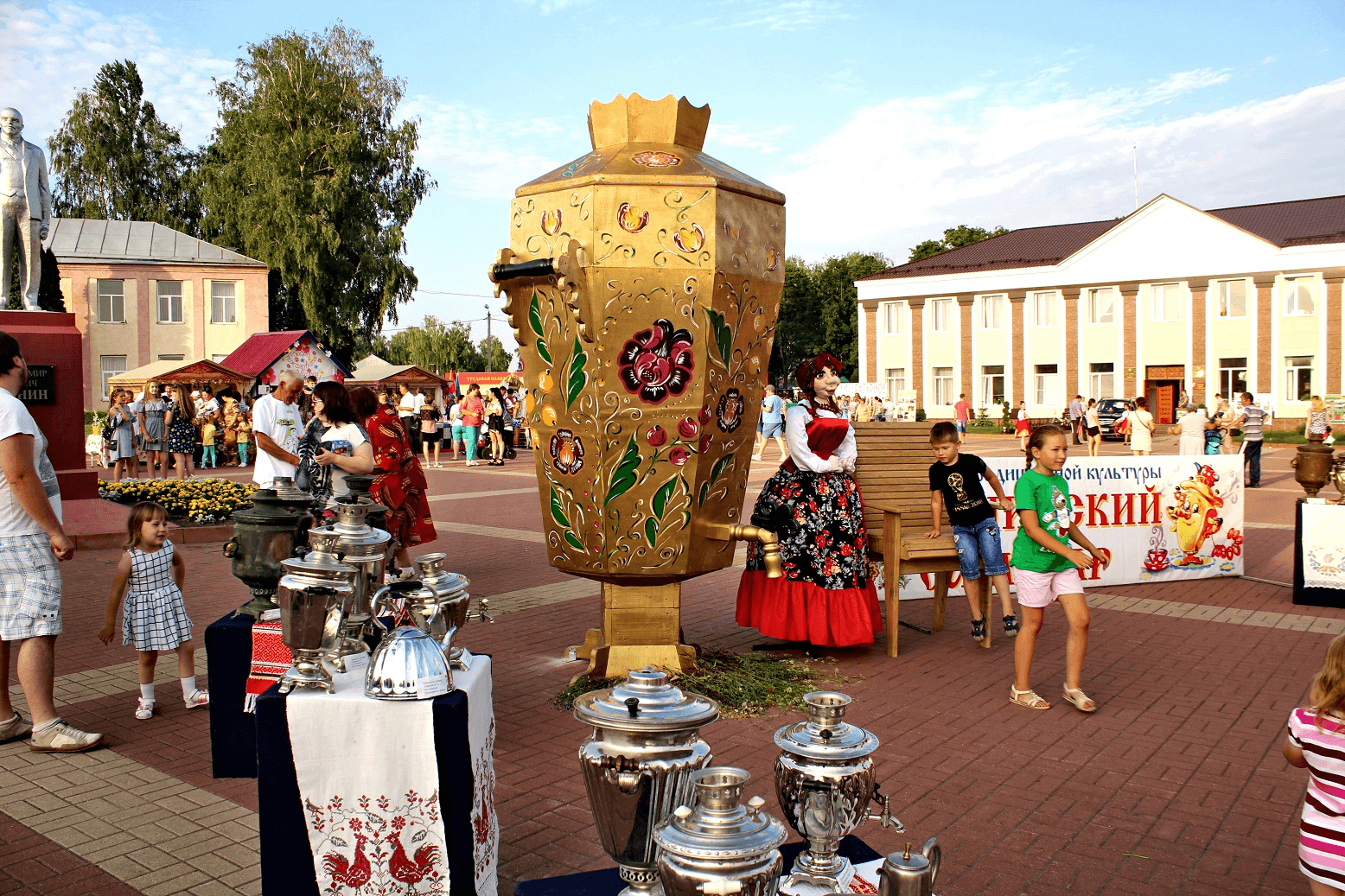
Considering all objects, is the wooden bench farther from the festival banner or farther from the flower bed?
the flower bed

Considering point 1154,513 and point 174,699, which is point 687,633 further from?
point 1154,513

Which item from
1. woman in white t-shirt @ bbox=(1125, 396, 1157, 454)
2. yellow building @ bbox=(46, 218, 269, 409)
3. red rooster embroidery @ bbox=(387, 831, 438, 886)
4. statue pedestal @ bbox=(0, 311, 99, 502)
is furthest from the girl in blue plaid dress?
yellow building @ bbox=(46, 218, 269, 409)

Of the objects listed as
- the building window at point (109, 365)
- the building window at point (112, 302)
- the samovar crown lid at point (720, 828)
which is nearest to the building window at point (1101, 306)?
the building window at point (112, 302)

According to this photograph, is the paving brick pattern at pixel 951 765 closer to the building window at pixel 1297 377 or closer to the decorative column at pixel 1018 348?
the building window at pixel 1297 377

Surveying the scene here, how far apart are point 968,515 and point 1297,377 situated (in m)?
41.4

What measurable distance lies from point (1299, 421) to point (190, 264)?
4322cm

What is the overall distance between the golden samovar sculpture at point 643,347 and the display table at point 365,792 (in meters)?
2.62

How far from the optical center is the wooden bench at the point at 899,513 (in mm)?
6855

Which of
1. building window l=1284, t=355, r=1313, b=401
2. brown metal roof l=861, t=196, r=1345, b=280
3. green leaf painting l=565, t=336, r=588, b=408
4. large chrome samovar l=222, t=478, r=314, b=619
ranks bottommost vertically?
large chrome samovar l=222, t=478, r=314, b=619

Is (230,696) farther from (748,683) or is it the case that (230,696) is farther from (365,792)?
(748,683)

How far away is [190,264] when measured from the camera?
39812 mm

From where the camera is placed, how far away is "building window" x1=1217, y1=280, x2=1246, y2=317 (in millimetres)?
42188

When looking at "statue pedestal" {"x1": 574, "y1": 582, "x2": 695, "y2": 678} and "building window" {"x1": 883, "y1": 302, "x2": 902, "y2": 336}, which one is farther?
"building window" {"x1": 883, "y1": 302, "x2": 902, "y2": 336}

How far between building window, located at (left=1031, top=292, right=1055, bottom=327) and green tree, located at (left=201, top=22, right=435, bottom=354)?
27505mm
